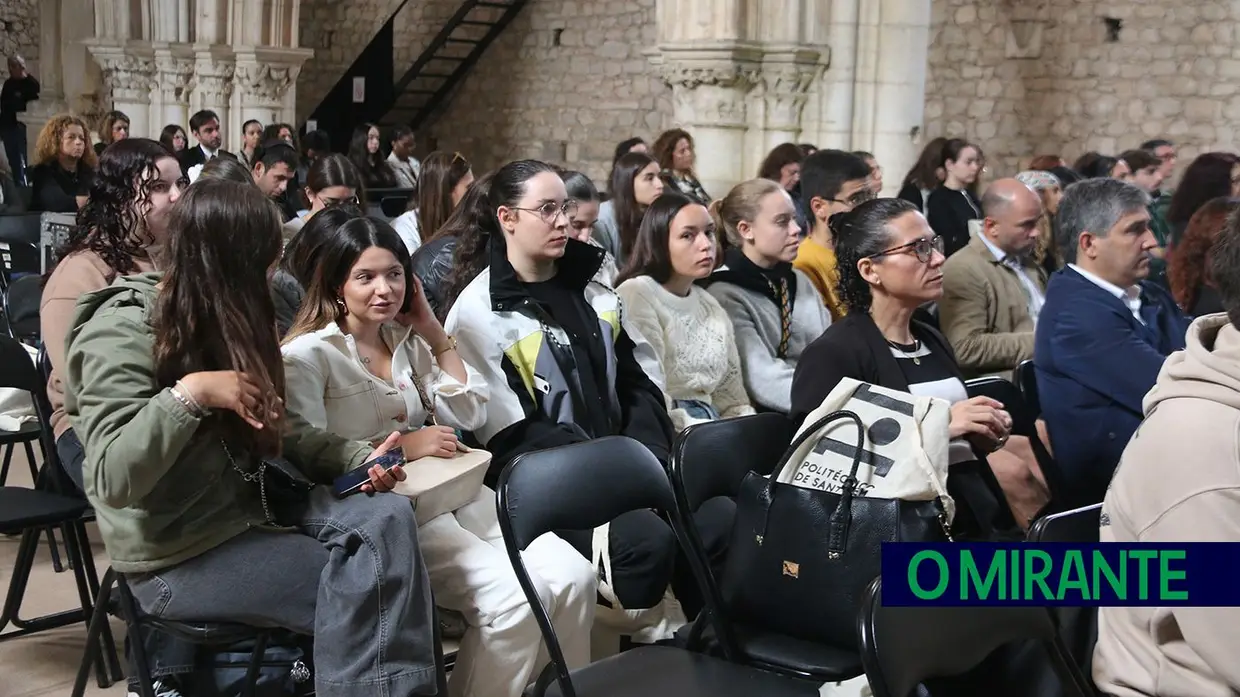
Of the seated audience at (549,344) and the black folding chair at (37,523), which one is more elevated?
the seated audience at (549,344)

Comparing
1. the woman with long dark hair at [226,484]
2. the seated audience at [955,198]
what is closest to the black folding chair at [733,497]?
the woman with long dark hair at [226,484]

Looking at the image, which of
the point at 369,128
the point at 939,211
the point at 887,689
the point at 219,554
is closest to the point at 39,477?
the point at 219,554

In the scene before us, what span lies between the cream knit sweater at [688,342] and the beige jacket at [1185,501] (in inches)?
77.7

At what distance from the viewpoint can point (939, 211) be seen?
7258 millimetres

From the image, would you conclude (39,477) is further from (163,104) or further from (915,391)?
(163,104)

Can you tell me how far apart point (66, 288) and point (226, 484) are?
0.97 meters

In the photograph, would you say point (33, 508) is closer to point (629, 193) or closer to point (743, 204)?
point (743, 204)

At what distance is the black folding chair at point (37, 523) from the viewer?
316 centimetres

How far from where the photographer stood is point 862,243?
3227 mm

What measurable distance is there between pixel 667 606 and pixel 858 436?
42.1 inches

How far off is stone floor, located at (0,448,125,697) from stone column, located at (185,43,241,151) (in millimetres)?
7696

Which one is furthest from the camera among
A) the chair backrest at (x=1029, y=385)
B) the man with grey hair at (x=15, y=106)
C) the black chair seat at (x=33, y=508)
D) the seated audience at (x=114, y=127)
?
the man with grey hair at (x=15, y=106)

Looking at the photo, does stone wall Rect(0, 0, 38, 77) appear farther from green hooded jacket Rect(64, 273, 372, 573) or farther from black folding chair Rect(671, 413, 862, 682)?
black folding chair Rect(671, 413, 862, 682)

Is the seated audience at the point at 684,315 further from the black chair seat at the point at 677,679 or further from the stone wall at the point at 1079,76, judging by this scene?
the stone wall at the point at 1079,76
